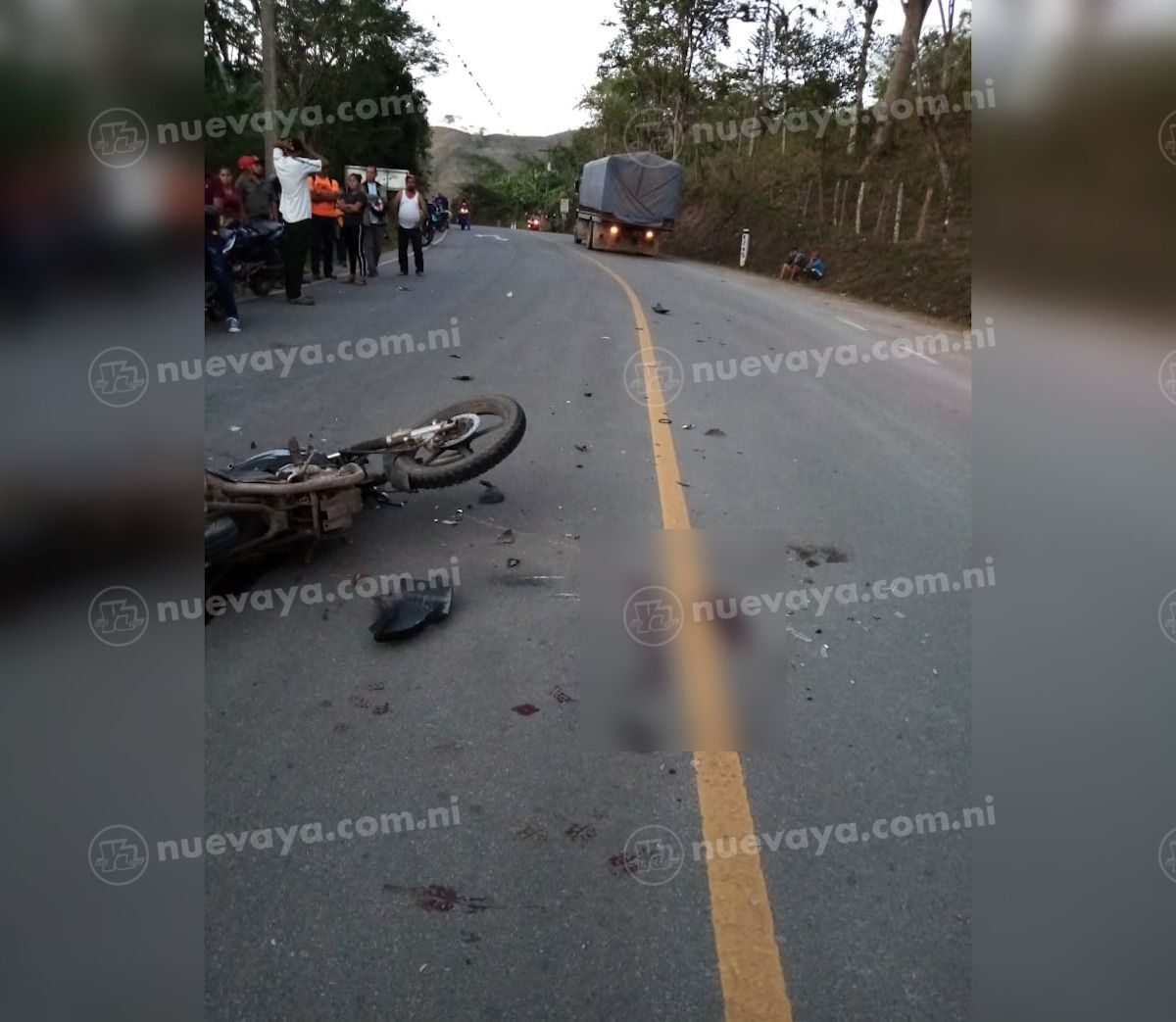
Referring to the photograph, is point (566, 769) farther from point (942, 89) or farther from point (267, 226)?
point (942, 89)

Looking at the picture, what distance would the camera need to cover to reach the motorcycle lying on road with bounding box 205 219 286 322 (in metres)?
9.92

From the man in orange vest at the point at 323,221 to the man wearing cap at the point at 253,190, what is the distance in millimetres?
1172

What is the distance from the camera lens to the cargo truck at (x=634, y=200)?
25984 millimetres

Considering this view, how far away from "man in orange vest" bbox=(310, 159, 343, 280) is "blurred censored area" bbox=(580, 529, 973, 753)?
31.6 feet

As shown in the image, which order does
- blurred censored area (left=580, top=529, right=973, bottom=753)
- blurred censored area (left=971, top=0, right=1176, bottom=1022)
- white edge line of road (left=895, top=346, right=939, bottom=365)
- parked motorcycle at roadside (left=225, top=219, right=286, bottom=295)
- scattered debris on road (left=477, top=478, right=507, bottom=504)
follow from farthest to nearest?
white edge line of road (left=895, top=346, right=939, bottom=365) → parked motorcycle at roadside (left=225, top=219, right=286, bottom=295) → scattered debris on road (left=477, top=478, right=507, bottom=504) → blurred censored area (left=580, top=529, right=973, bottom=753) → blurred censored area (left=971, top=0, right=1176, bottom=1022)

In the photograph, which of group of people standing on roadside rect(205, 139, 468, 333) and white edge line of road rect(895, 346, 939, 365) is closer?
group of people standing on roadside rect(205, 139, 468, 333)

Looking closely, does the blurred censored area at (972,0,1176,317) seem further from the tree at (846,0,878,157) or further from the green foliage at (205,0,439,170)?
the tree at (846,0,878,157)

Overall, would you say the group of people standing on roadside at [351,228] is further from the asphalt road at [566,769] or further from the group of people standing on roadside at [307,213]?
the asphalt road at [566,769]

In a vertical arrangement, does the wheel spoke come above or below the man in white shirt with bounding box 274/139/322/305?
below

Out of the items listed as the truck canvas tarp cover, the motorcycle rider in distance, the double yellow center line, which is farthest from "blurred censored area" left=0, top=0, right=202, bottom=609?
the truck canvas tarp cover

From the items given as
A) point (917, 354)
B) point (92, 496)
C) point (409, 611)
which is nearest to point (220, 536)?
point (409, 611)

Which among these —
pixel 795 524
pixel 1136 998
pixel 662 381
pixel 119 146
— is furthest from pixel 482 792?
pixel 662 381

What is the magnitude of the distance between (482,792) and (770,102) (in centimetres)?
3515

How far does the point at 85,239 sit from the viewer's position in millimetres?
1840
